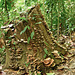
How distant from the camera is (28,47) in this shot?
280 cm

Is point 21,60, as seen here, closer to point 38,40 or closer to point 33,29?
point 38,40

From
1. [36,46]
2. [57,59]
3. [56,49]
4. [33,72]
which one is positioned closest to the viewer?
[33,72]

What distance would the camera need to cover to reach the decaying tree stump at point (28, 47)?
9.00 feet

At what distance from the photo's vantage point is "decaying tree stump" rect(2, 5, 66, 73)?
9.00ft

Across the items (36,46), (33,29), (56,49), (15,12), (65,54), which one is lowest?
(65,54)

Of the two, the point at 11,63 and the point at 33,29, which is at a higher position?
the point at 33,29

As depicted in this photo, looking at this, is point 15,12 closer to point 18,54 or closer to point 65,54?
point 18,54

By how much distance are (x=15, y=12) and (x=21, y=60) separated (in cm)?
124

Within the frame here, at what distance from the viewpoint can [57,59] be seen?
3045 mm

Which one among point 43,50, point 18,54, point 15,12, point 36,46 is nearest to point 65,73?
point 43,50

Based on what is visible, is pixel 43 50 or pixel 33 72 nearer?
pixel 33 72

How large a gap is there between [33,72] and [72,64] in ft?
3.80

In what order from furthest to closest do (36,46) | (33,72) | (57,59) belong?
(57,59), (36,46), (33,72)

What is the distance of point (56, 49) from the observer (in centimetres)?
339
